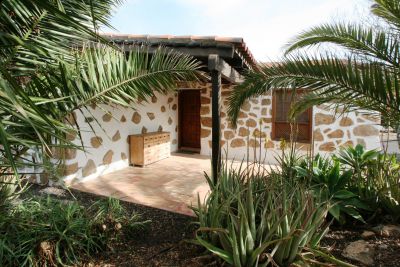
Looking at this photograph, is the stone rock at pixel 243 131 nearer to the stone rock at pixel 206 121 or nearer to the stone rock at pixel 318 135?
the stone rock at pixel 206 121

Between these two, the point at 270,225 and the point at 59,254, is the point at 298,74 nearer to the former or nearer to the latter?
the point at 270,225

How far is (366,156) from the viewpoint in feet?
13.3

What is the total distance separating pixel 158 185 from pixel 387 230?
12.0 feet

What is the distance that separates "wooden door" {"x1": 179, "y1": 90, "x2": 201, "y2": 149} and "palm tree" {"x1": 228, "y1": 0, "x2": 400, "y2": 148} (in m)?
5.47

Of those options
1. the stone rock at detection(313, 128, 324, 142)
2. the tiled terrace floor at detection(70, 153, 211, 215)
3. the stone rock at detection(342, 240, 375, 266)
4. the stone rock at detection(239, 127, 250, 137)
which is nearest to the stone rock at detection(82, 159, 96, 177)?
A: the tiled terrace floor at detection(70, 153, 211, 215)

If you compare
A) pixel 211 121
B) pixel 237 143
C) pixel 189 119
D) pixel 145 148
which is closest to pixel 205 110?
pixel 189 119

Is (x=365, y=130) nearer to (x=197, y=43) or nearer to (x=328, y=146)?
(x=328, y=146)

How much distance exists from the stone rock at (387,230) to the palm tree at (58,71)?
9.29 ft

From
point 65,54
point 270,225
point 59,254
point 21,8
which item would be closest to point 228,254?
point 270,225

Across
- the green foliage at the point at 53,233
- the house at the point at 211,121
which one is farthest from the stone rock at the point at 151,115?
the green foliage at the point at 53,233

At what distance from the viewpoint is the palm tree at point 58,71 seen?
1.63m

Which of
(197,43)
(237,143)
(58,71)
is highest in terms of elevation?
(197,43)

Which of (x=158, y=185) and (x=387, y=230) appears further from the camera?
(x=158, y=185)

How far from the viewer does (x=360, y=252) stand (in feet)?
8.87
